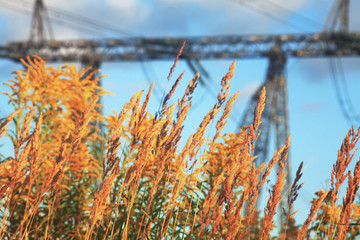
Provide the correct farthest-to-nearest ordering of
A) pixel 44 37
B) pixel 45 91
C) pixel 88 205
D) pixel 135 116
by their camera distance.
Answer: pixel 44 37
pixel 45 91
pixel 88 205
pixel 135 116

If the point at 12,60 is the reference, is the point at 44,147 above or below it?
below

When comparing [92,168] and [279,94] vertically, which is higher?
[279,94]

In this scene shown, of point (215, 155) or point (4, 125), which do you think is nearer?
point (4, 125)

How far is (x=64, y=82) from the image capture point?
11.1 ft

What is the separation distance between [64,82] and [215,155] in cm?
126

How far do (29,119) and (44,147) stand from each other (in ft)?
4.46

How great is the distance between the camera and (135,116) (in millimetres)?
1628

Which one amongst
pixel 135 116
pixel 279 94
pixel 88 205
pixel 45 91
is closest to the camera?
pixel 135 116

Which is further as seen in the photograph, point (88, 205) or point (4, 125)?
point (88, 205)

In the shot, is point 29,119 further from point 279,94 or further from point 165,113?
point 279,94

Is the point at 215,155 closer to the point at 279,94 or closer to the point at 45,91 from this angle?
the point at 45,91

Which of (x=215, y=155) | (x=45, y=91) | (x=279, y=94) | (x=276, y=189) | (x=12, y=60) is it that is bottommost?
(x=276, y=189)

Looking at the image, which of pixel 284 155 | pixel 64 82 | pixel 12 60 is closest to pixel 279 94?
pixel 12 60

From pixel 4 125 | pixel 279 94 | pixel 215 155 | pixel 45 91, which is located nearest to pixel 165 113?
pixel 4 125
